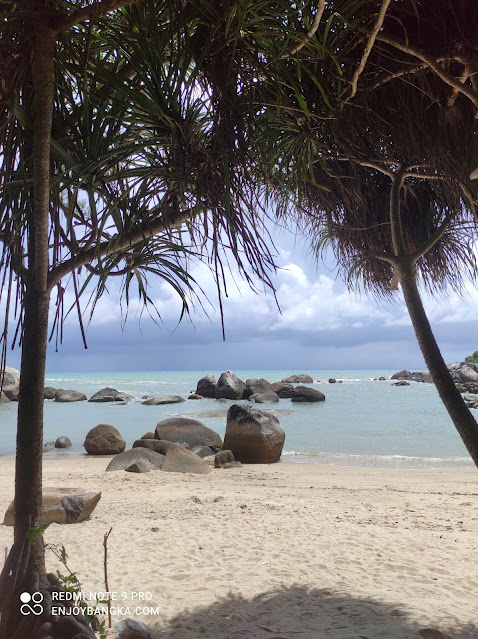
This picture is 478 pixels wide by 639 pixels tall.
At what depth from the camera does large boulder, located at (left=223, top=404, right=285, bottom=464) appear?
372 inches

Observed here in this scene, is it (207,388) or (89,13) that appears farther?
(207,388)

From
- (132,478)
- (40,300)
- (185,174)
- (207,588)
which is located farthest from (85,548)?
(132,478)

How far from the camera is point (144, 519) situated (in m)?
4.68

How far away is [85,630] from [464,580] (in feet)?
7.48

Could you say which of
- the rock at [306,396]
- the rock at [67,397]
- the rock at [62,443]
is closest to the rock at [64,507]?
the rock at [62,443]

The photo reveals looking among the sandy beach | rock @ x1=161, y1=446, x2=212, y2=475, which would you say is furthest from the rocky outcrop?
the sandy beach

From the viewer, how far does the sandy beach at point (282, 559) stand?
2537 mm

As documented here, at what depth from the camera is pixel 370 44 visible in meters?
1.89

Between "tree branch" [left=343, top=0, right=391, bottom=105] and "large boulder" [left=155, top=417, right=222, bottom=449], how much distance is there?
29.1ft

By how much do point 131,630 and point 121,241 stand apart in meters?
1.76

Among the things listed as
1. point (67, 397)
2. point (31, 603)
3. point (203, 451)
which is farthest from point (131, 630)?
point (67, 397)

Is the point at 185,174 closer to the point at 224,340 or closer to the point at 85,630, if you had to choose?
the point at 224,340

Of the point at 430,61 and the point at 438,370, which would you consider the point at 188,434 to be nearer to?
the point at 438,370

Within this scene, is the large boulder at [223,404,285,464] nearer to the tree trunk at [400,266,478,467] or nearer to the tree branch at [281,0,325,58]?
the tree trunk at [400,266,478,467]
